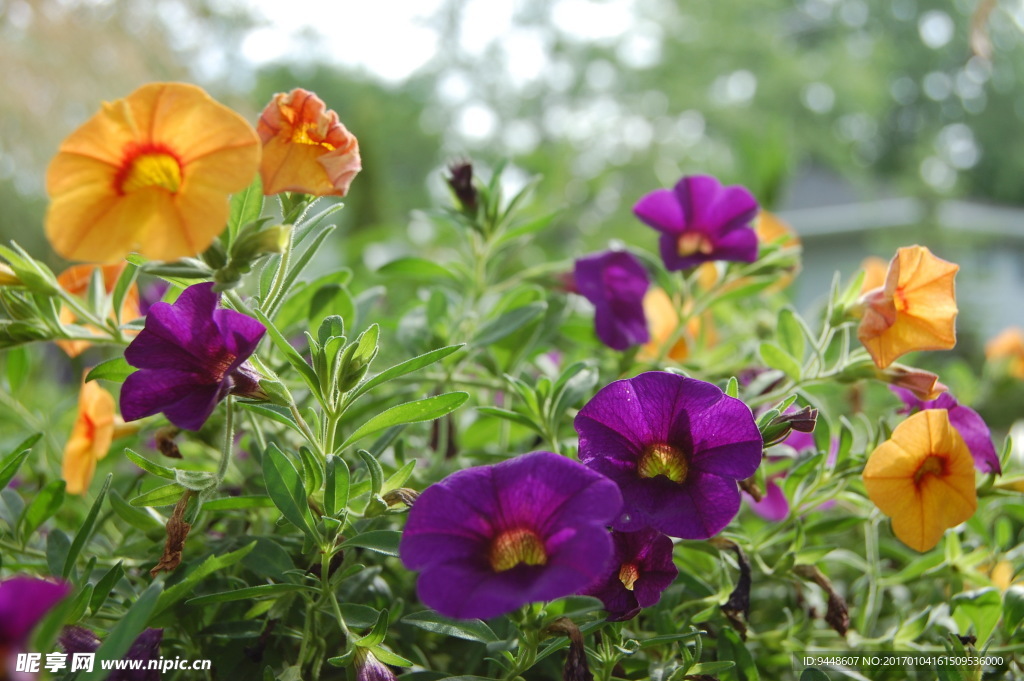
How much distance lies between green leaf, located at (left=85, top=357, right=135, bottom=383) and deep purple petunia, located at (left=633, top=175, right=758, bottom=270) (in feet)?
1.49

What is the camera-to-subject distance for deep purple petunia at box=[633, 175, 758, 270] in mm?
728

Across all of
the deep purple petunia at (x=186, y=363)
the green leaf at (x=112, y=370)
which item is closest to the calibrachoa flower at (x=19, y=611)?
the deep purple petunia at (x=186, y=363)

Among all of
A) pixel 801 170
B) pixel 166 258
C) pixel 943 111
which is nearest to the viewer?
pixel 166 258

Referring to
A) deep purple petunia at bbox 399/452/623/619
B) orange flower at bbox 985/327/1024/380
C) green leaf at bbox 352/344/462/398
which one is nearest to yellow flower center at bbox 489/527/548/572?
deep purple petunia at bbox 399/452/623/619

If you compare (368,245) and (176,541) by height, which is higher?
(176,541)

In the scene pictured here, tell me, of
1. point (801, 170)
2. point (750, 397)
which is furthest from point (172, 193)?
point (801, 170)

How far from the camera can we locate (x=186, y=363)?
0.48m

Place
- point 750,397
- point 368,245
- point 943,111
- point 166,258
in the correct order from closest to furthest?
point 166,258 < point 750,397 < point 368,245 < point 943,111

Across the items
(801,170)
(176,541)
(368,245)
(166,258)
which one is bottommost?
(801,170)

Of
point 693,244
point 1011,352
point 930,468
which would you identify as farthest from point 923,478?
point 1011,352

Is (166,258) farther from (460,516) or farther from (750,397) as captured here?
(750,397)

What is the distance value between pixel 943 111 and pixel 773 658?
2292cm

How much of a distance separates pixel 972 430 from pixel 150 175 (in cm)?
60

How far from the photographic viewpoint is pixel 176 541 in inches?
19.0
